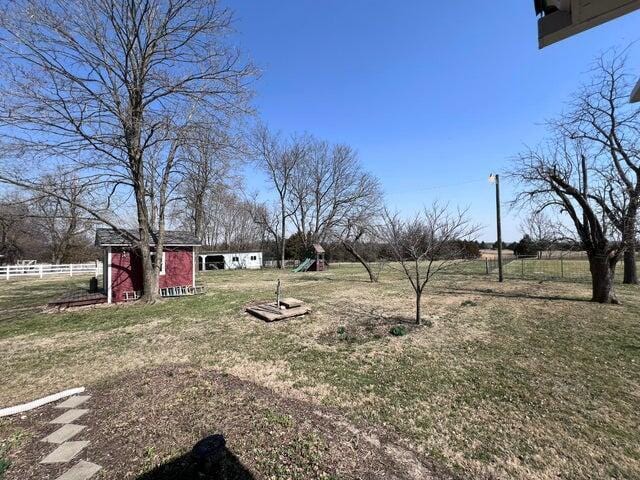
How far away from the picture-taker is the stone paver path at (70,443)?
8.71ft

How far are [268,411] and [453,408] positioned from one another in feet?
7.41

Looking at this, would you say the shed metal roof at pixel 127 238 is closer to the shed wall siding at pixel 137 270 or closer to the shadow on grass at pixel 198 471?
the shed wall siding at pixel 137 270

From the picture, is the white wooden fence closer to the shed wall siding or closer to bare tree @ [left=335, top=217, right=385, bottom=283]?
the shed wall siding

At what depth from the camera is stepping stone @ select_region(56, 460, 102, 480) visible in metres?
2.60

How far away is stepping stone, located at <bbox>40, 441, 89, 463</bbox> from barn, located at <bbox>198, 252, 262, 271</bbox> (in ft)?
104

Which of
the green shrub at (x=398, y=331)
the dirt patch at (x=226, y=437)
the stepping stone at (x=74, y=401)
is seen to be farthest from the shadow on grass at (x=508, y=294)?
the stepping stone at (x=74, y=401)

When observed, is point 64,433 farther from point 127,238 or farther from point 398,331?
point 127,238

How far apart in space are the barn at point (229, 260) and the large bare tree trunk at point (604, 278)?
97.8ft

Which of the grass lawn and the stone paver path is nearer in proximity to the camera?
the stone paver path

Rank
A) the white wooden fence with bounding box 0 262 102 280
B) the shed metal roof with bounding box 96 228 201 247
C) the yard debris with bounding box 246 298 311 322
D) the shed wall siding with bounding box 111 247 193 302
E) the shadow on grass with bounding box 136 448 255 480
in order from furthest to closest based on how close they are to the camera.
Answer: the white wooden fence with bounding box 0 262 102 280, the shed wall siding with bounding box 111 247 193 302, the shed metal roof with bounding box 96 228 201 247, the yard debris with bounding box 246 298 311 322, the shadow on grass with bounding box 136 448 255 480

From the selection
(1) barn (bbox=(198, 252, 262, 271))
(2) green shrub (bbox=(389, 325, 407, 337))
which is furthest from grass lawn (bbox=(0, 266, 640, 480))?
Answer: (1) barn (bbox=(198, 252, 262, 271))

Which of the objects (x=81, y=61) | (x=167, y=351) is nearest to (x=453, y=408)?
(x=167, y=351)

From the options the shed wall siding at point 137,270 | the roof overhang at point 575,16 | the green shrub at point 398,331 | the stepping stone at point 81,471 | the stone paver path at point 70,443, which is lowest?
the stone paver path at point 70,443

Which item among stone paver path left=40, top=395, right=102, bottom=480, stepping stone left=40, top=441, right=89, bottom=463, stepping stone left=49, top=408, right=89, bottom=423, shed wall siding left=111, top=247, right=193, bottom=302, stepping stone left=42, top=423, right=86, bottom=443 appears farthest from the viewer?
shed wall siding left=111, top=247, right=193, bottom=302
